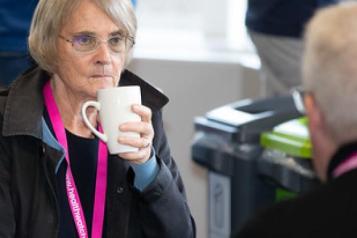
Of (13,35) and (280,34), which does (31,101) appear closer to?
(13,35)

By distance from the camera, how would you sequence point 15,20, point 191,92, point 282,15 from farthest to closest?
point 191,92, point 282,15, point 15,20

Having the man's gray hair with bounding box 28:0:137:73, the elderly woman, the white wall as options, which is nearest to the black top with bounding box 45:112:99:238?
the elderly woman

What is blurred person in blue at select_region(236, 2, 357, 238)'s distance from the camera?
1.47 m

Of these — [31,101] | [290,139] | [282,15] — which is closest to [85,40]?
[31,101]

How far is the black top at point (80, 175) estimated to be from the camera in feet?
7.32

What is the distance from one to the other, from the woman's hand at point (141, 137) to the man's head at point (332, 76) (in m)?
0.58

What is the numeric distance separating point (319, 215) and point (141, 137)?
2.28ft

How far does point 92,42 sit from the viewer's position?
227cm

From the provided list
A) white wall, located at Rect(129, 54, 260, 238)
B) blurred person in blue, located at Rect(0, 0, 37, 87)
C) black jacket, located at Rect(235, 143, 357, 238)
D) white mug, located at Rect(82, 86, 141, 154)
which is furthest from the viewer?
white wall, located at Rect(129, 54, 260, 238)

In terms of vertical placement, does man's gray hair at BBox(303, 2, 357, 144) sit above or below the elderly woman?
above

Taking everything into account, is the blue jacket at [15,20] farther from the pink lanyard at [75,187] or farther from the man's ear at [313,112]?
the man's ear at [313,112]

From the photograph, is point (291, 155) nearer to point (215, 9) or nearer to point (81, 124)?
point (81, 124)

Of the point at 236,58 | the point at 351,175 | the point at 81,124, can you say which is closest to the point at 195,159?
the point at 81,124

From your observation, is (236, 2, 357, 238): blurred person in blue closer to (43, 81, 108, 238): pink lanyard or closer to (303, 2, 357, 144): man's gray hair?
(303, 2, 357, 144): man's gray hair
